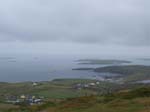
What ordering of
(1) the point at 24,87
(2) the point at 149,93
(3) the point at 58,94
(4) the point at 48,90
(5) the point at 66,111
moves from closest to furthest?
(5) the point at 66,111 < (2) the point at 149,93 < (3) the point at 58,94 < (4) the point at 48,90 < (1) the point at 24,87

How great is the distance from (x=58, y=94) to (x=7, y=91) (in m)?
35.3

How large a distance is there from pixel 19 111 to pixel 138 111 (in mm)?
16993

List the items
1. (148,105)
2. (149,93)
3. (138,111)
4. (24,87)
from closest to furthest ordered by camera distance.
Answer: (138,111) → (148,105) → (149,93) → (24,87)

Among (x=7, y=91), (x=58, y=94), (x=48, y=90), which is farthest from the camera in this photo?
(x=7, y=91)

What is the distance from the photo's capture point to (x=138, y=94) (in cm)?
4488

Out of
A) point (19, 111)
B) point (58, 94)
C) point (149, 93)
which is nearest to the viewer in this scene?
point (19, 111)

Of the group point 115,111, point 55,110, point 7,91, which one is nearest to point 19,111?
point 55,110

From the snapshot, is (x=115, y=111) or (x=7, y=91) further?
(x=7, y=91)

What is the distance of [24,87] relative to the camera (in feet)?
556

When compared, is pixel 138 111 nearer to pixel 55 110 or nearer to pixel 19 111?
pixel 55 110

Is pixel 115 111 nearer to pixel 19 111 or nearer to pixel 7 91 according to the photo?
pixel 19 111

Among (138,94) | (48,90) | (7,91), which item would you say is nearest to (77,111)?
(138,94)

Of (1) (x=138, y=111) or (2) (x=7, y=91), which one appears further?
(2) (x=7, y=91)

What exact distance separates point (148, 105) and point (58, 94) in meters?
103
